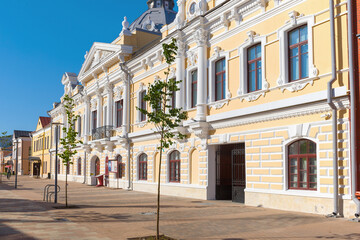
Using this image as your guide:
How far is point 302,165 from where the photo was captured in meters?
14.4

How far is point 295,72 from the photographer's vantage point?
15070mm

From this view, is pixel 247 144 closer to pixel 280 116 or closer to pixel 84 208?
pixel 280 116

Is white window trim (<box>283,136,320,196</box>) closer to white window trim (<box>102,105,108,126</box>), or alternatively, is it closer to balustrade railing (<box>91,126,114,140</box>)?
balustrade railing (<box>91,126,114,140</box>)

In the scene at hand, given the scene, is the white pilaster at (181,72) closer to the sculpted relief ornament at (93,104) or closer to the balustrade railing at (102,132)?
the balustrade railing at (102,132)

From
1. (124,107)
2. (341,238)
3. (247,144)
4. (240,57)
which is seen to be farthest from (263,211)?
(124,107)

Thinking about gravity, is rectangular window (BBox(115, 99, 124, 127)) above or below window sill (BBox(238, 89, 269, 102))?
above

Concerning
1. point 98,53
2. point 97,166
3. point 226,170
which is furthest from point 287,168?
point 97,166

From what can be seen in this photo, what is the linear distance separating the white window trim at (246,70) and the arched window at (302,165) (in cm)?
273

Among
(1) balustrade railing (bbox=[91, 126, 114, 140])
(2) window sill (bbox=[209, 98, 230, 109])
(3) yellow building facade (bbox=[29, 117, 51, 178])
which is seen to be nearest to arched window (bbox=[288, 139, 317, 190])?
(2) window sill (bbox=[209, 98, 230, 109])

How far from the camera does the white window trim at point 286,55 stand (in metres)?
14.1

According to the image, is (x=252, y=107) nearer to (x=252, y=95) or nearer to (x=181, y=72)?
(x=252, y=95)

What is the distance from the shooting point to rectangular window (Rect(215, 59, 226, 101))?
19172mm

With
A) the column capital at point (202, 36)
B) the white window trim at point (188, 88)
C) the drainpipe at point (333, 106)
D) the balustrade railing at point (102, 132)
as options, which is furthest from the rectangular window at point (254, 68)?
the balustrade railing at point (102, 132)

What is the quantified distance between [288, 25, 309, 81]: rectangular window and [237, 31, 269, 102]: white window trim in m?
1.27
